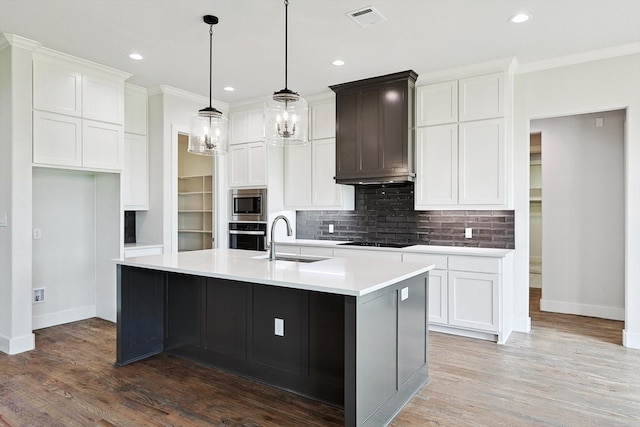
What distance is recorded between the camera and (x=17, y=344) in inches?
143

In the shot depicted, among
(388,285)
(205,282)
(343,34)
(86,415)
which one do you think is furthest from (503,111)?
(86,415)

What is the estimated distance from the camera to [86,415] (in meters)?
2.52

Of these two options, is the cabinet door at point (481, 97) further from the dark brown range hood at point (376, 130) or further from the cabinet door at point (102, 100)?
the cabinet door at point (102, 100)

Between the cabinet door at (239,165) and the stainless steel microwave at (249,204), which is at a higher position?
the cabinet door at (239,165)

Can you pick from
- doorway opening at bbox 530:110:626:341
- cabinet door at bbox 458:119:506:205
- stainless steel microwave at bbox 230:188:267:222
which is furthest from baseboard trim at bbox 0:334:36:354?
doorway opening at bbox 530:110:626:341

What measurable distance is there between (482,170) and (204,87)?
11.2 feet

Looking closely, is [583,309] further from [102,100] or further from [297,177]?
[102,100]

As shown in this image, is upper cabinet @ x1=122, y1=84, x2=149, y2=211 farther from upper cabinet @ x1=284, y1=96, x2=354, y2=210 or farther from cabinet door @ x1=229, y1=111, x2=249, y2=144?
upper cabinet @ x1=284, y1=96, x2=354, y2=210

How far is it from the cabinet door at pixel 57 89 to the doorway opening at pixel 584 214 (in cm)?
540

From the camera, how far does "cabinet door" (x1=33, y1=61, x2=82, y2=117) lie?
12.5 ft

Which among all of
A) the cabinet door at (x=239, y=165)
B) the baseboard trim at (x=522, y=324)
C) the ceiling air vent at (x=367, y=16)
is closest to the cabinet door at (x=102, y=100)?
the cabinet door at (x=239, y=165)

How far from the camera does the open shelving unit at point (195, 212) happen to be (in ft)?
19.9

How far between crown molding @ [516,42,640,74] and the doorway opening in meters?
1.17

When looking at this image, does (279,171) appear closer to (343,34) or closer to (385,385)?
(343,34)
